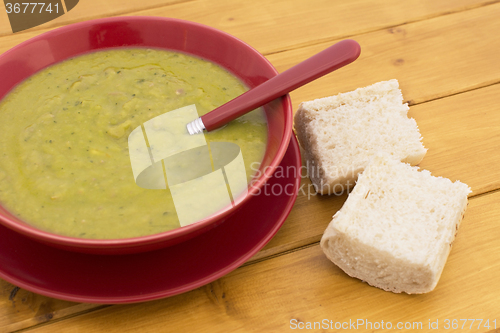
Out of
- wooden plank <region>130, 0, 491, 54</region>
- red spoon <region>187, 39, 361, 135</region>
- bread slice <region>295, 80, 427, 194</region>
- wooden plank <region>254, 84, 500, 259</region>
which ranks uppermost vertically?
red spoon <region>187, 39, 361, 135</region>

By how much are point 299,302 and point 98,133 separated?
82 centimetres

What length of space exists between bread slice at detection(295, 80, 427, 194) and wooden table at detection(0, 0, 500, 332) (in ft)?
0.35

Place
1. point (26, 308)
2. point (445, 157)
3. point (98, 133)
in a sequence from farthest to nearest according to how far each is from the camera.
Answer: point (445, 157) < point (98, 133) < point (26, 308)

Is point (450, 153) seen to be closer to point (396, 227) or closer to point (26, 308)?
point (396, 227)

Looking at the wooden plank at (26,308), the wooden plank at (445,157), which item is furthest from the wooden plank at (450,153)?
the wooden plank at (26,308)

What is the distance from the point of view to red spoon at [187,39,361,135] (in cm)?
152

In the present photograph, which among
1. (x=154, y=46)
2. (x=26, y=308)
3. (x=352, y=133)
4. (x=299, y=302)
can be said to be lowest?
(x=299, y=302)

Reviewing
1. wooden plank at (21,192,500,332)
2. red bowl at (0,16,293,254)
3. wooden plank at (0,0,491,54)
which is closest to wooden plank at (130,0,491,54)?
wooden plank at (0,0,491,54)

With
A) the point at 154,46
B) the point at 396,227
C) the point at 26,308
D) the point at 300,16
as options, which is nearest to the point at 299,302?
the point at 396,227

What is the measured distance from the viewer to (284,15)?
2.52m

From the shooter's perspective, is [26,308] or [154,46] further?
[154,46]

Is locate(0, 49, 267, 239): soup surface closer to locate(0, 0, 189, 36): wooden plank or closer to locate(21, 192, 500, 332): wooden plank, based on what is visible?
locate(21, 192, 500, 332): wooden plank

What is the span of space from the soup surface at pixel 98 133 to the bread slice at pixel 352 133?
275mm

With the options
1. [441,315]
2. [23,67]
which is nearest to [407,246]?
[441,315]
